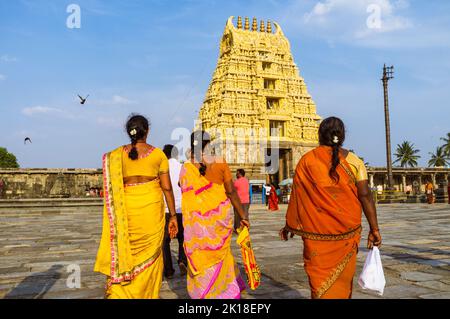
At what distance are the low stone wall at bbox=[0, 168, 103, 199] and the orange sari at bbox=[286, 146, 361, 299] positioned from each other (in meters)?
34.5

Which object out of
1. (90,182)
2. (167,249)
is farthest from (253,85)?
(167,249)

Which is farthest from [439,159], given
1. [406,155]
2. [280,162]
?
[280,162]

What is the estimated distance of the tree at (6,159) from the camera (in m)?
62.8

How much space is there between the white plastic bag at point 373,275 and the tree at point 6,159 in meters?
67.9

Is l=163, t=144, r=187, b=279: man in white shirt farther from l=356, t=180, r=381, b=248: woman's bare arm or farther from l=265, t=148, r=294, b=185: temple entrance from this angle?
l=265, t=148, r=294, b=185: temple entrance

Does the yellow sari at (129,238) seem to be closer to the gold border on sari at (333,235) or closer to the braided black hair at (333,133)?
the gold border on sari at (333,235)

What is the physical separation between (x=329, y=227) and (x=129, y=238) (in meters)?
1.66

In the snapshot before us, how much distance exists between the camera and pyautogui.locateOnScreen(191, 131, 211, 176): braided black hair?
418 cm

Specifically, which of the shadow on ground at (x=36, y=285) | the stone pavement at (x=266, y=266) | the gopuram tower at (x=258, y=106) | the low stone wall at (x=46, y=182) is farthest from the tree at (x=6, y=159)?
A: the shadow on ground at (x=36, y=285)

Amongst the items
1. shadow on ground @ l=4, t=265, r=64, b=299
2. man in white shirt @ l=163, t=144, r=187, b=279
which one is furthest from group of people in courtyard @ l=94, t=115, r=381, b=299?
shadow on ground @ l=4, t=265, r=64, b=299

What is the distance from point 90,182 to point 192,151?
3435 cm

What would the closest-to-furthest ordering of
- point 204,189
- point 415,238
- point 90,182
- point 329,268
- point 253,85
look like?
1. point 329,268
2. point 204,189
3. point 415,238
4. point 90,182
5. point 253,85

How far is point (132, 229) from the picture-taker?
3.57 meters
